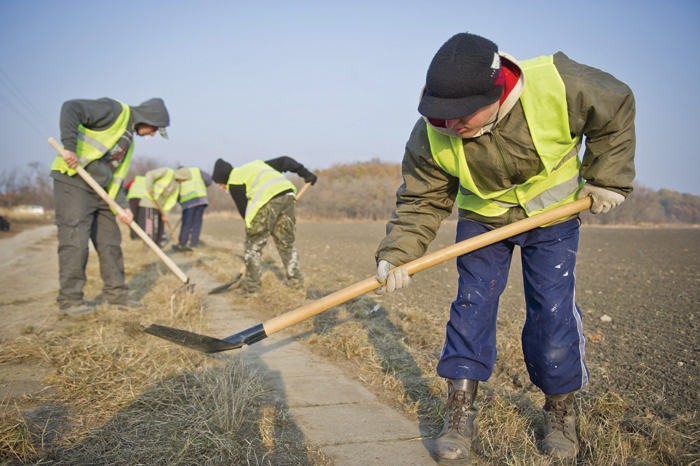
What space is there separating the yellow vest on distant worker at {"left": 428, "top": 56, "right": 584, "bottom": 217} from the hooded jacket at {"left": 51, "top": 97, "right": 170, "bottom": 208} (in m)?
3.44

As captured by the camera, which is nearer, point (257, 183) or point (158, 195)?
point (257, 183)

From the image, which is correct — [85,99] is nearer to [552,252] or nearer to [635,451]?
[552,252]

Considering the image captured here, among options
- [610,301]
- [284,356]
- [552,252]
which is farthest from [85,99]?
[610,301]

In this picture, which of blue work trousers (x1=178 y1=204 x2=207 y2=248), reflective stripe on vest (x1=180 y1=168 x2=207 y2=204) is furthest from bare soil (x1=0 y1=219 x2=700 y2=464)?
reflective stripe on vest (x1=180 y1=168 x2=207 y2=204)

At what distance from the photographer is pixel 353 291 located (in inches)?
79.4

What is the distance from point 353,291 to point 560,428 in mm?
1119

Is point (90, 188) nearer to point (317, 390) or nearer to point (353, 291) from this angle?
point (317, 390)

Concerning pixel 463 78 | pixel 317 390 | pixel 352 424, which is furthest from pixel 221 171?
pixel 463 78

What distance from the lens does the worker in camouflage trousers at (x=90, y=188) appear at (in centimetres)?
387

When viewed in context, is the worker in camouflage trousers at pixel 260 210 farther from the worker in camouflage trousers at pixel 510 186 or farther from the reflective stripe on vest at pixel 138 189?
the reflective stripe on vest at pixel 138 189

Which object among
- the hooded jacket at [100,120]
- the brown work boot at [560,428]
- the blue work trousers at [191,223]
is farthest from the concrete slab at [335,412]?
the blue work trousers at [191,223]

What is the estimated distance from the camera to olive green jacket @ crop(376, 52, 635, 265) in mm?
1759

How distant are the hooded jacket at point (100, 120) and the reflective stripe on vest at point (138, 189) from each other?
4.76 metres

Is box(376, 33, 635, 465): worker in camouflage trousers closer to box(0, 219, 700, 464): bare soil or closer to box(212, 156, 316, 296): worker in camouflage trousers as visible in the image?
box(0, 219, 700, 464): bare soil
